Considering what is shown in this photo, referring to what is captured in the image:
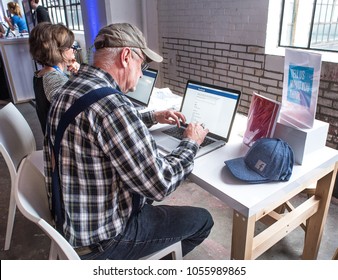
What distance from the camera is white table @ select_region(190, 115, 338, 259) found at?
1.02m

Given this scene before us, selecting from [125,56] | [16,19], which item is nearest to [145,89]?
[125,56]

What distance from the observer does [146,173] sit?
90cm

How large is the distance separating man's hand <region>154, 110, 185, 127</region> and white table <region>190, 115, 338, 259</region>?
0.28 meters

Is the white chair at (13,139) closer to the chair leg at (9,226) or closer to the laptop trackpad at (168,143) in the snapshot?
the chair leg at (9,226)

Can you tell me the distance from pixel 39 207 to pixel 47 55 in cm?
117

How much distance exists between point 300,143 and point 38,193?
103cm

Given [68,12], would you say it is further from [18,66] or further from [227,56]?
[227,56]

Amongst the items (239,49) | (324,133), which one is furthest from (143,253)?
(239,49)

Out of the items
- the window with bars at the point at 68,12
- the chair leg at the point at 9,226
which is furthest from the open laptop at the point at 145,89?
the window with bars at the point at 68,12

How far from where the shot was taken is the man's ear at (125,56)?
1.00 meters

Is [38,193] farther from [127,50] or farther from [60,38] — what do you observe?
[60,38]

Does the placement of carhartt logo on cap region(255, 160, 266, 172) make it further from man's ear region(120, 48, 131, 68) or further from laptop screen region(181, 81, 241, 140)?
man's ear region(120, 48, 131, 68)

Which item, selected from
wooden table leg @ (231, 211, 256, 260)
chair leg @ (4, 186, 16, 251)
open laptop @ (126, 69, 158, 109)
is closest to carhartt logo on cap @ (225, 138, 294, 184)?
wooden table leg @ (231, 211, 256, 260)

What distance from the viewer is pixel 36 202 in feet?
3.31
